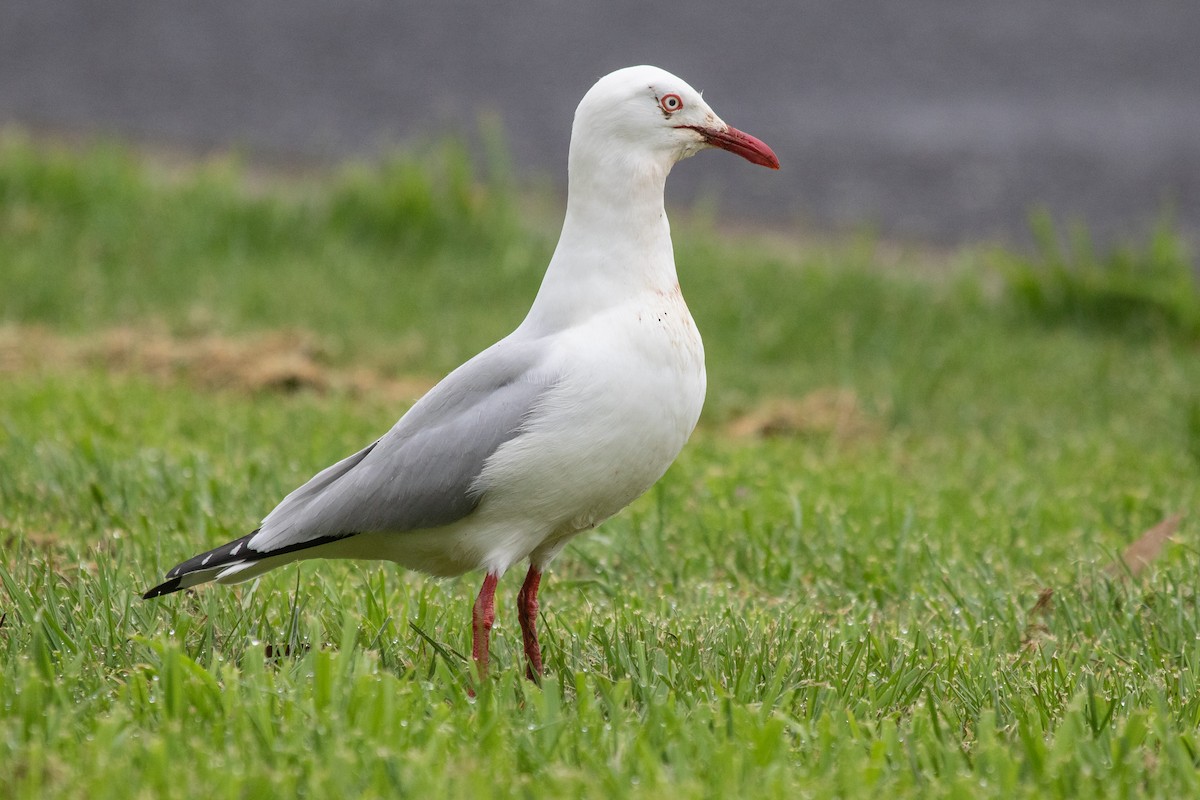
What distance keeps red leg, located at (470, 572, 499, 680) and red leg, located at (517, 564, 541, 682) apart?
0.09 metres

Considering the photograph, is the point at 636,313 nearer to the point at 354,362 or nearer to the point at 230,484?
the point at 230,484

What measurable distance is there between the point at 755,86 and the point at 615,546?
8167mm

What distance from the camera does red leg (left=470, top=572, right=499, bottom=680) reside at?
3.20m

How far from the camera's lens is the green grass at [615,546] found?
2715 mm

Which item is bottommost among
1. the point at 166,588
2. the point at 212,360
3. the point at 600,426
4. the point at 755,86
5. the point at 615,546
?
the point at 615,546

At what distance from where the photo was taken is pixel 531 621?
3.38 m

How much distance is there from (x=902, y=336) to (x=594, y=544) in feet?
10.3

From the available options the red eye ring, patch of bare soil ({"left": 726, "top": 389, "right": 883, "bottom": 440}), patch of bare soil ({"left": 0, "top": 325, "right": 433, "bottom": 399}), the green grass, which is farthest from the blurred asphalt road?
the red eye ring

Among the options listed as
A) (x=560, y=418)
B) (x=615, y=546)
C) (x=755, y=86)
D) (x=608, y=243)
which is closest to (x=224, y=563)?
(x=560, y=418)

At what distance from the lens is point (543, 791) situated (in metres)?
2.54

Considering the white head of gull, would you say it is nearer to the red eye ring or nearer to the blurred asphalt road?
the red eye ring

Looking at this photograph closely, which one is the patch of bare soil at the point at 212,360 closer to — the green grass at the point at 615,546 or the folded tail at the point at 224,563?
the green grass at the point at 615,546

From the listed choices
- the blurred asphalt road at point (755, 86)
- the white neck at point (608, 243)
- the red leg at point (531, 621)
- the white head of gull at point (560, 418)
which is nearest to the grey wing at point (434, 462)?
the white head of gull at point (560, 418)

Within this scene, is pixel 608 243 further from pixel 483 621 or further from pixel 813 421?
pixel 813 421
